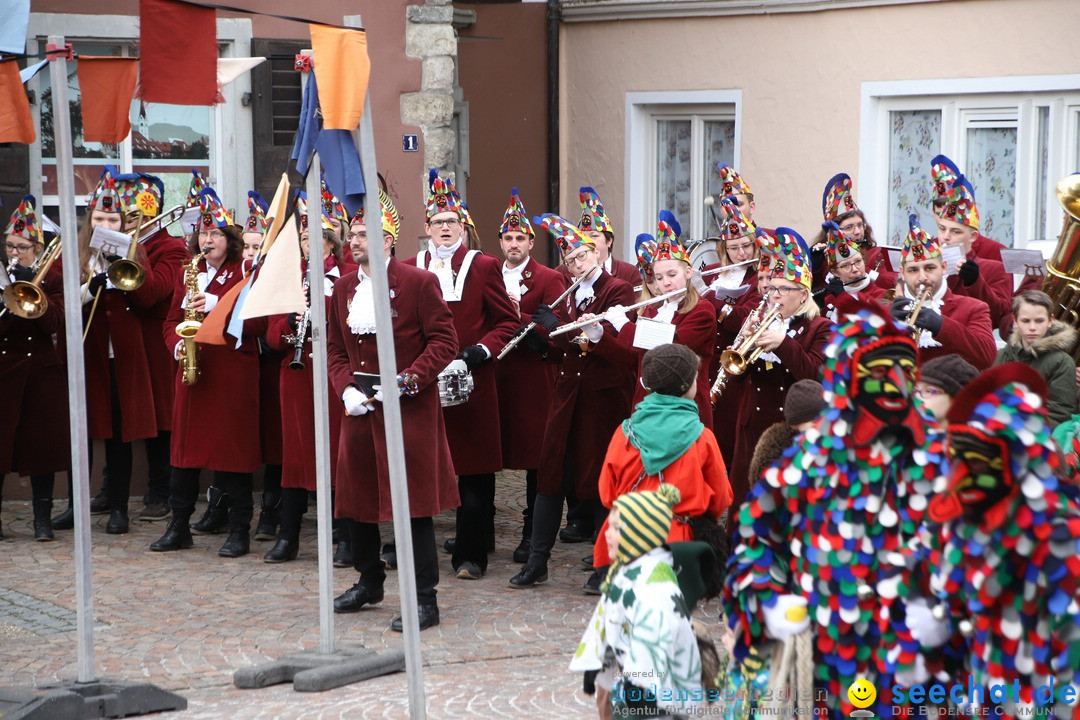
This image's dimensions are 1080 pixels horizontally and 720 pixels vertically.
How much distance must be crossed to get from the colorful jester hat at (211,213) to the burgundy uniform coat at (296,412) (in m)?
0.81

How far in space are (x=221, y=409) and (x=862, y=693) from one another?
5.70 m

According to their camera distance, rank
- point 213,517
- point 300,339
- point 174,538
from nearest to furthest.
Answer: point 300,339
point 174,538
point 213,517

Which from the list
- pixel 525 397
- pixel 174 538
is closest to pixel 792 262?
pixel 525 397

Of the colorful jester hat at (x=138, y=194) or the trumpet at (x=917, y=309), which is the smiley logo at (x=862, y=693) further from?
the colorful jester hat at (x=138, y=194)

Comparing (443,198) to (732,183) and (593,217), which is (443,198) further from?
(732,183)

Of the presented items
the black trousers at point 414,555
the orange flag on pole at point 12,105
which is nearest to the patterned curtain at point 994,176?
the black trousers at point 414,555

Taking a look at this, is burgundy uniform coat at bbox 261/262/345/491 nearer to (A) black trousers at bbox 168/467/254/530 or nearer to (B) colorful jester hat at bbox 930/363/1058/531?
(A) black trousers at bbox 168/467/254/530

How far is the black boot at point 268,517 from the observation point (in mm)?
9250

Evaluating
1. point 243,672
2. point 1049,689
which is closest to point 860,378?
point 1049,689

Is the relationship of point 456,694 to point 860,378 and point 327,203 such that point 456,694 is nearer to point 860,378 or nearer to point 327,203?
Answer: point 860,378

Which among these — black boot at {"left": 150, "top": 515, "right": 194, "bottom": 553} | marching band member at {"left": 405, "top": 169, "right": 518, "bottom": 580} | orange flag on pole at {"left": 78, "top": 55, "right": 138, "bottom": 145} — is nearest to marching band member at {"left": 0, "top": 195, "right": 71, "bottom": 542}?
black boot at {"left": 150, "top": 515, "right": 194, "bottom": 553}

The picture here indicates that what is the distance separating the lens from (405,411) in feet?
23.0

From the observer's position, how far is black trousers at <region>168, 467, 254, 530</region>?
29.3 ft

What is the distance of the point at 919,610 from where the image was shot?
3750mm
